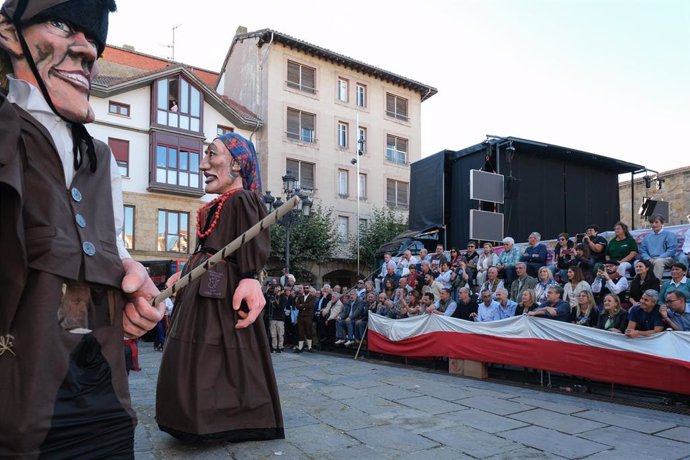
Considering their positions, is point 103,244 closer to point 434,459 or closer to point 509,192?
point 434,459

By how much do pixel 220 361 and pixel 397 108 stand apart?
30.0 meters

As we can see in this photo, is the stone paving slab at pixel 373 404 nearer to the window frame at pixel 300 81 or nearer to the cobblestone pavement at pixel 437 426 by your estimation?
the cobblestone pavement at pixel 437 426

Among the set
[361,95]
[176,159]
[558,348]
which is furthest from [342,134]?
[558,348]

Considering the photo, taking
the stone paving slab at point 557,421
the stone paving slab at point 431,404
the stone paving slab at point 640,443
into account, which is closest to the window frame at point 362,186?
the stone paving slab at point 431,404

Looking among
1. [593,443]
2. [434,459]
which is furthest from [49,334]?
[593,443]

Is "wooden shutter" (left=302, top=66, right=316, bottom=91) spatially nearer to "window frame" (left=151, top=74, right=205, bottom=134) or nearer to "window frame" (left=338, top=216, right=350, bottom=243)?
"window frame" (left=151, top=74, right=205, bottom=134)

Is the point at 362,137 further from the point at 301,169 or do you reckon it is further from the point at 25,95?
the point at 25,95

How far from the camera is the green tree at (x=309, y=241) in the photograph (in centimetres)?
2527

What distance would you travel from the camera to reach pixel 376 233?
92.9 feet

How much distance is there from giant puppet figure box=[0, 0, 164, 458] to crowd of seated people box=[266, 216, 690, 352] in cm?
698

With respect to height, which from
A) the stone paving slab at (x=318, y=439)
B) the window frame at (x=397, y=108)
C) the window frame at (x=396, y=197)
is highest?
the window frame at (x=397, y=108)

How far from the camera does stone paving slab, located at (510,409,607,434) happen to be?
16.0 feet

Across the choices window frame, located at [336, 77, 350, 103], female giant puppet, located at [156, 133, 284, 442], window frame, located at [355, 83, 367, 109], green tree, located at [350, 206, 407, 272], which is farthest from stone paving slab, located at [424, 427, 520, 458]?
window frame, located at [355, 83, 367, 109]

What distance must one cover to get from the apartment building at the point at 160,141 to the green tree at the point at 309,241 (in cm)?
409
